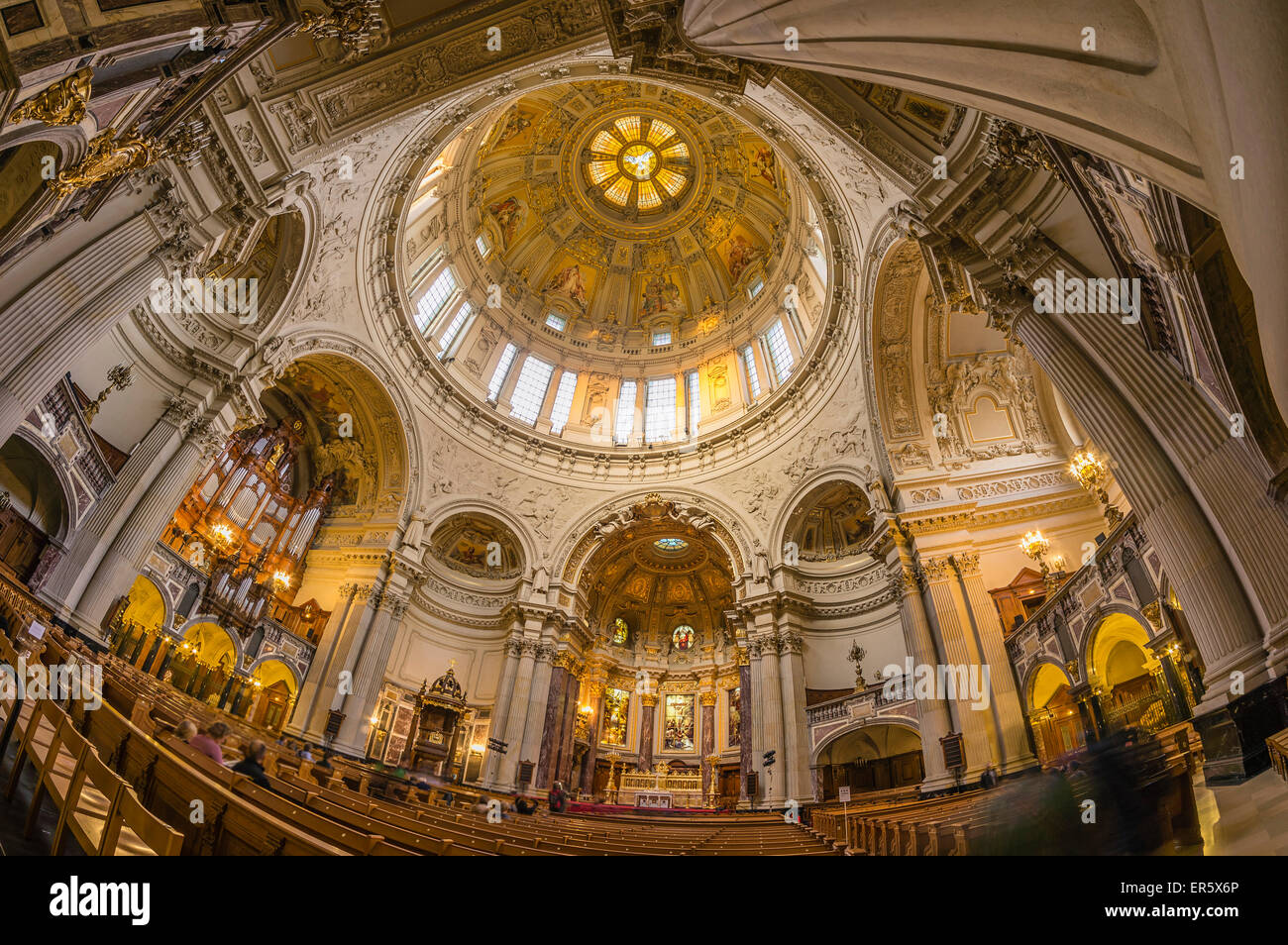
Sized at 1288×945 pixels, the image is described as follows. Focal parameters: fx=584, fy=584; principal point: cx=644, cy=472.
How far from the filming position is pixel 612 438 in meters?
26.3

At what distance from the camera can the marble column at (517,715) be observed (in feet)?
60.8

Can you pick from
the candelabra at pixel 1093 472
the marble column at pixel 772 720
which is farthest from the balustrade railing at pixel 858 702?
the candelabra at pixel 1093 472

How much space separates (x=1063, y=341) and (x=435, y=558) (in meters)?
20.4

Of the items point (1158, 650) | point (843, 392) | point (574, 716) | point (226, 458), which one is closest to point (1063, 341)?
point (1158, 650)

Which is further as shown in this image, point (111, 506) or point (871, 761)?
point (871, 761)

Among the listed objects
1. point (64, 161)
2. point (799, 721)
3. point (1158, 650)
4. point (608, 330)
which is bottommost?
point (1158, 650)

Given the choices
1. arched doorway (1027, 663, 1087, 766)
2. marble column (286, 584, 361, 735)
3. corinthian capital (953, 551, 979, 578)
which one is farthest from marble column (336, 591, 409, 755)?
arched doorway (1027, 663, 1087, 766)

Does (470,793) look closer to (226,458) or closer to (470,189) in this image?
(226,458)

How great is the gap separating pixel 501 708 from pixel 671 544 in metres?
10.1

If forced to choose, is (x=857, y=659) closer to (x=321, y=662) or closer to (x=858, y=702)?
(x=858, y=702)

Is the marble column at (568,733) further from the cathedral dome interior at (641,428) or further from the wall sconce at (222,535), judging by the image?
the wall sconce at (222,535)

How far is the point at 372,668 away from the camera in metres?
18.4

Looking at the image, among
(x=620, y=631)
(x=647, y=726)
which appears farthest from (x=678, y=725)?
(x=620, y=631)

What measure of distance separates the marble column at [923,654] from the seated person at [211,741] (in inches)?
530
